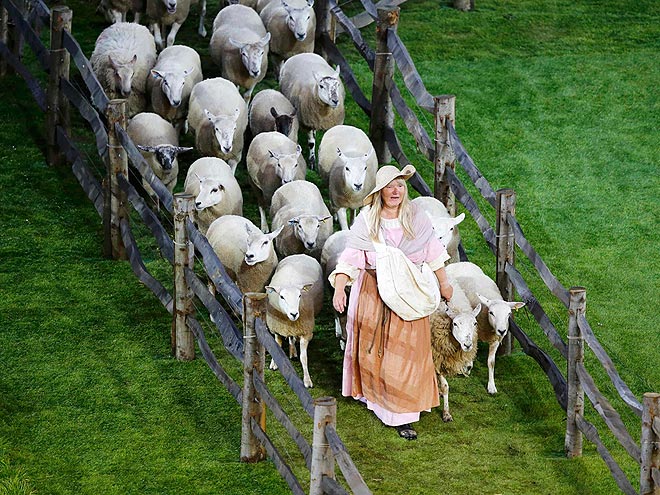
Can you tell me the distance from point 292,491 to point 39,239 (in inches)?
187

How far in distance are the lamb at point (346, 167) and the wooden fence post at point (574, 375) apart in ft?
9.55

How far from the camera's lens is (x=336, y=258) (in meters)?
9.32

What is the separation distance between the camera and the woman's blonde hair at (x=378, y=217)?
319 inches

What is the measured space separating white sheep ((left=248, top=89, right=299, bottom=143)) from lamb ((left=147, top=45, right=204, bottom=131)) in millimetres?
679

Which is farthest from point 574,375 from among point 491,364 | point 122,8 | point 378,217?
point 122,8

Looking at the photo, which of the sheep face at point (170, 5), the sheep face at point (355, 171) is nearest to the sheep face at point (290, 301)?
the sheep face at point (355, 171)

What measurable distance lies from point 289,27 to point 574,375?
6.23 meters

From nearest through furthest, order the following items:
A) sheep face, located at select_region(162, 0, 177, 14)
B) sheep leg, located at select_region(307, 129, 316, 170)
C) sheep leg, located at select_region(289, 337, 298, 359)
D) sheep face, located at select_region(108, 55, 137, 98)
Answer: sheep leg, located at select_region(289, 337, 298, 359) < sheep face, located at select_region(108, 55, 137, 98) < sheep leg, located at select_region(307, 129, 316, 170) < sheep face, located at select_region(162, 0, 177, 14)

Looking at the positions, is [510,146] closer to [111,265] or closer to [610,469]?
[111,265]

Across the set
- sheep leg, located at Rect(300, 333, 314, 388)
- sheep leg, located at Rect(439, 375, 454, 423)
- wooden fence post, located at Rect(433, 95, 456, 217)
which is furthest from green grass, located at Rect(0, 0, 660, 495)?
wooden fence post, located at Rect(433, 95, 456, 217)

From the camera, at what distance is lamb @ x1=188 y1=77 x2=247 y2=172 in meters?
11.2

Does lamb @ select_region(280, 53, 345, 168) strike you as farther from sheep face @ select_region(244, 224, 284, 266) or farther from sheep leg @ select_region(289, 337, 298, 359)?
sheep leg @ select_region(289, 337, 298, 359)

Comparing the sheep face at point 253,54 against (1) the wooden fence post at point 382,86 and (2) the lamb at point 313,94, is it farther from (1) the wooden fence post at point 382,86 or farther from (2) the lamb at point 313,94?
(1) the wooden fence post at point 382,86

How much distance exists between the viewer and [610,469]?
292 inches
